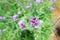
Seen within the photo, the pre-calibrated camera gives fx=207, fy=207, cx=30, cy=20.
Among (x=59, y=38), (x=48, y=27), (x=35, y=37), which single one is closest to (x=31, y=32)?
(x=35, y=37)

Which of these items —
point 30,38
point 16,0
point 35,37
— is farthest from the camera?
point 16,0

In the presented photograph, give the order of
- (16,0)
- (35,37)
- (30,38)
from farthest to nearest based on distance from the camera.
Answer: (16,0) < (30,38) < (35,37)

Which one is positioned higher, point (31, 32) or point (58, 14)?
point (58, 14)

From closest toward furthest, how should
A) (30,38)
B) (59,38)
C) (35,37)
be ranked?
(59,38) → (35,37) → (30,38)

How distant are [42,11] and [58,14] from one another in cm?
25

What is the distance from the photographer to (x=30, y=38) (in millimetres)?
2230

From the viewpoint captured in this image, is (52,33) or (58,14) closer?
(52,33)

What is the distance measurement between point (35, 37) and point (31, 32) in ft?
0.26

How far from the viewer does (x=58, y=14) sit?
8.25 feet

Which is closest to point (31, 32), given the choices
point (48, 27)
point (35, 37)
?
point (35, 37)

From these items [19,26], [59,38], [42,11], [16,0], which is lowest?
[59,38]

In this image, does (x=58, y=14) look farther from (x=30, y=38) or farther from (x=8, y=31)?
(x=8, y=31)

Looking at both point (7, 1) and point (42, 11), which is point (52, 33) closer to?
point (42, 11)

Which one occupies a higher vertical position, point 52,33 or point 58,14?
point 58,14
